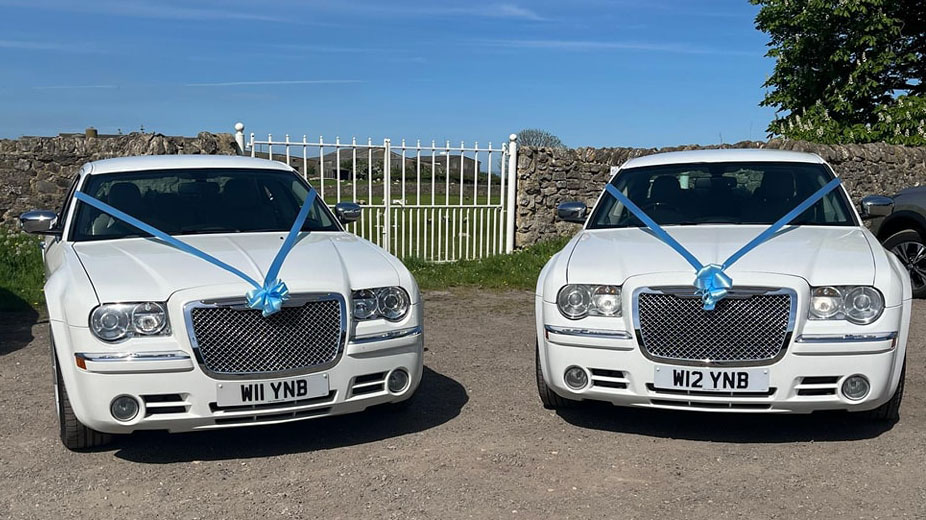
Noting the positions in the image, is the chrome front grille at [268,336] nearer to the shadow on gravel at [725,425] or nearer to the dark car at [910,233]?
the shadow on gravel at [725,425]

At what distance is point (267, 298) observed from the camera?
4.59 meters

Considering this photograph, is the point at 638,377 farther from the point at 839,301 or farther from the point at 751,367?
the point at 839,301

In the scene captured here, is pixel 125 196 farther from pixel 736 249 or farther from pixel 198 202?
pixel 736 249

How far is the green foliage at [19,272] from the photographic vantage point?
32.8ft

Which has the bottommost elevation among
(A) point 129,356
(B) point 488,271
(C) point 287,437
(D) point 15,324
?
(B) point 488,271

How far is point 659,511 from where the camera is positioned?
4047 mm

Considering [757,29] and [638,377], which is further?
[757,29]

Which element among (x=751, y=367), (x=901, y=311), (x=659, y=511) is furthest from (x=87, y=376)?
(x=901, y=311)

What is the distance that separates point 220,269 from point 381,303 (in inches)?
34.2

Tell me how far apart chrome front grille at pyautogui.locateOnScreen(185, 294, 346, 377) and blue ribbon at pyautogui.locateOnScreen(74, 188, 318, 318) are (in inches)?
2.7

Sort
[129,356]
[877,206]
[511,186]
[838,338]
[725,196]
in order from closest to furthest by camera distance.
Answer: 1. [129,356]
2. [838,338]
3. [725,196]
4. [877,206]
5. [511,186]

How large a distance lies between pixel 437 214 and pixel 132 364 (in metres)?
Answer: 9.69

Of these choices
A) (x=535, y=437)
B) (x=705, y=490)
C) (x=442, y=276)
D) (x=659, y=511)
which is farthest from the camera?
(x=442, y=276)

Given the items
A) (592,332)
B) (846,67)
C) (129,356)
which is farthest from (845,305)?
(846,67)
